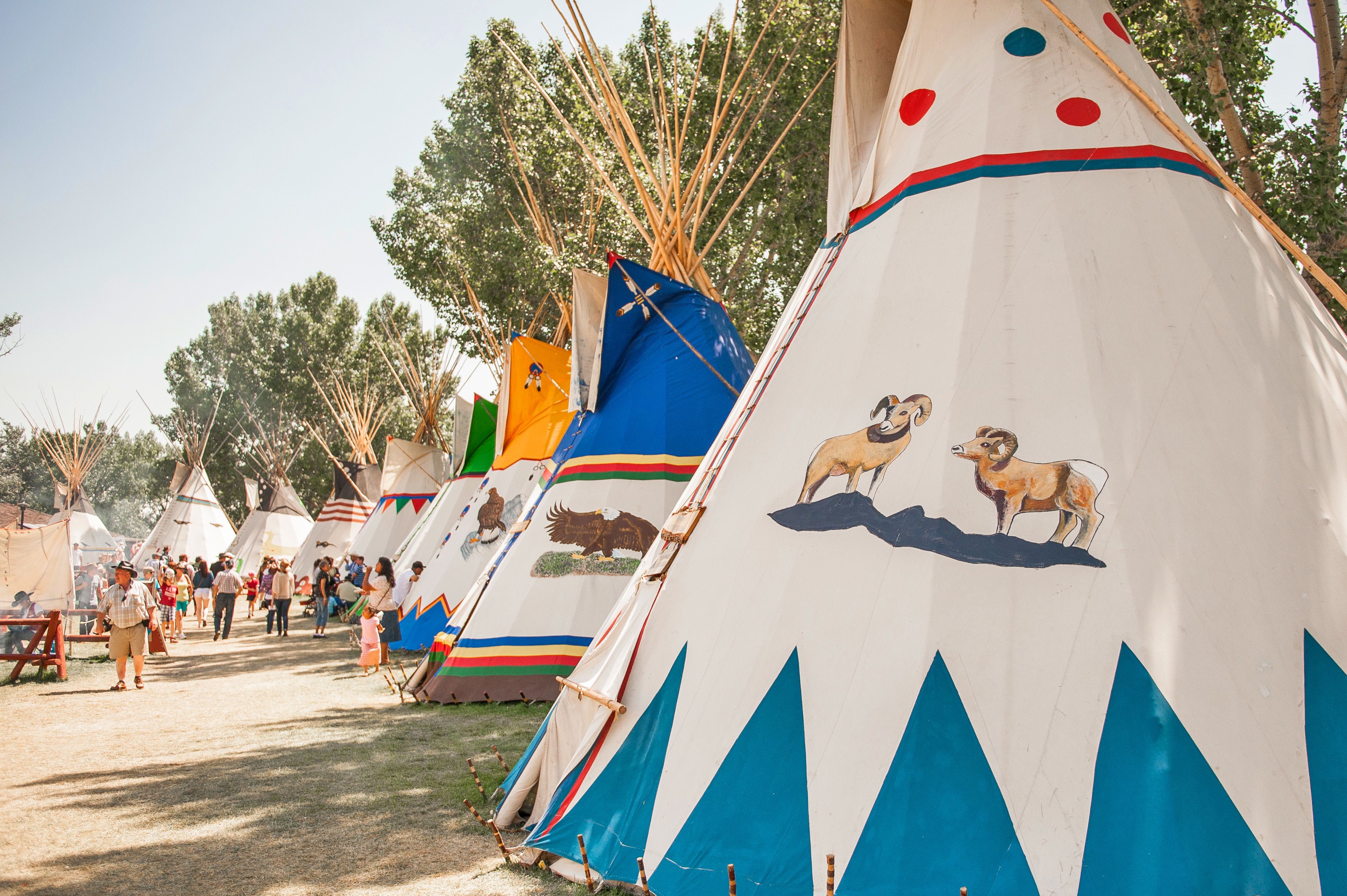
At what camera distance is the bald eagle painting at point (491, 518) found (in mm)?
12805

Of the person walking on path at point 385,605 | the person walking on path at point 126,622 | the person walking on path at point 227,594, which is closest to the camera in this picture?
the person walking on path at point 126,622

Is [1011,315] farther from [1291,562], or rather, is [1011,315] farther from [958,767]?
[958,767]

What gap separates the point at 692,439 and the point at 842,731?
19.0 ft

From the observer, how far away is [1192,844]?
10.1ft

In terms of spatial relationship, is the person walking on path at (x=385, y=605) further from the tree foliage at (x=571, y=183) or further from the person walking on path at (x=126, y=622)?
the tree foliage at (x=571, y=183)

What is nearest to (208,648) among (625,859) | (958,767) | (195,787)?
(195,787)

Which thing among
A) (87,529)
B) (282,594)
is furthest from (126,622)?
(87,529)

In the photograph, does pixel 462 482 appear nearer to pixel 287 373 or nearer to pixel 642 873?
pixel 642 873

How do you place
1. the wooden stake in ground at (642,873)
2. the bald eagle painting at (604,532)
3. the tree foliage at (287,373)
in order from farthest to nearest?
the tree foliage at (287,373)
the bald eagle painting at (604,532)
the wooden stake in ground at (642,873)

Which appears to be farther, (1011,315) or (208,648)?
(208,648)

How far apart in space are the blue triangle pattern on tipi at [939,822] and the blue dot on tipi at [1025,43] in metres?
3.93

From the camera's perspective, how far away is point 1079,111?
16.2 feet

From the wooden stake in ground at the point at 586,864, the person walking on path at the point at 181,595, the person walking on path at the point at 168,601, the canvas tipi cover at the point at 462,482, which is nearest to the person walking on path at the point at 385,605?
the canvas tipi cover at the point at 462,482

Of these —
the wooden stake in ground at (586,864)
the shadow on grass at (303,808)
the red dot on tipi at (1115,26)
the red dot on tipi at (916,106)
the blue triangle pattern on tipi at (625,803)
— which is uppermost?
the red dot on tipi at (1115,26)
